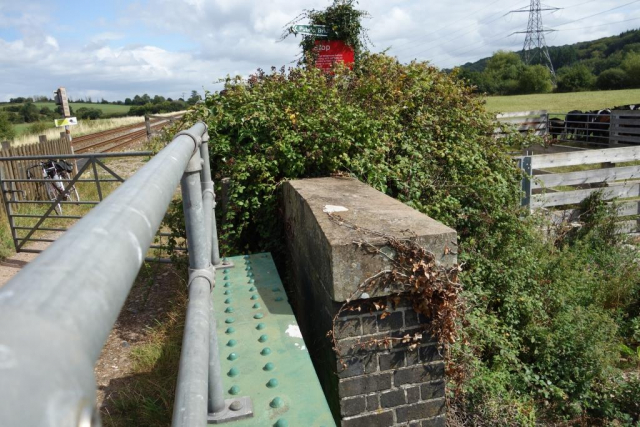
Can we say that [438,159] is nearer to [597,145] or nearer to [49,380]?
[49,380]

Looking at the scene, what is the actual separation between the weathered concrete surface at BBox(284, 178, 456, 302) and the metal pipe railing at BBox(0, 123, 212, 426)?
1975 mm

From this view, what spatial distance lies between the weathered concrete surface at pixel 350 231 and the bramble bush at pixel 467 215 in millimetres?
868

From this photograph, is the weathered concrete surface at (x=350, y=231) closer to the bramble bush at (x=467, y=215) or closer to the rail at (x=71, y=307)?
the bramble bush at (x=467, y=215)

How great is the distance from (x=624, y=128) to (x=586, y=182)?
9.84 meters

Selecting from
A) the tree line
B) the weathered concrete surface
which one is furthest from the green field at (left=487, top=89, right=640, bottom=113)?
the weathered concrete surface

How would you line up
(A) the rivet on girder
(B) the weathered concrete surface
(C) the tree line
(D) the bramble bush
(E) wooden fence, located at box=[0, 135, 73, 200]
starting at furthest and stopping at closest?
1. (C) the tree line
2. (E) wooden fence, located at box=[0, 135, 73, 200]
3. (D) the bramble bush
4. (B) the weathered concrete surface
5. (A) the rivet on girder

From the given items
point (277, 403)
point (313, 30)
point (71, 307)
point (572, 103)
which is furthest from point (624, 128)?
point (572, 103)

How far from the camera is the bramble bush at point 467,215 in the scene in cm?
403

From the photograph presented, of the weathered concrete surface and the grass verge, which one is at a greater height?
the weathered concrete surface

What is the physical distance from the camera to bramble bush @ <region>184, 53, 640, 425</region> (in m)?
4.03

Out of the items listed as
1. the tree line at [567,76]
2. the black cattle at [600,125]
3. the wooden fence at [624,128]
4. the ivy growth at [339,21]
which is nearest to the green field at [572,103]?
the tree line at [567,76]

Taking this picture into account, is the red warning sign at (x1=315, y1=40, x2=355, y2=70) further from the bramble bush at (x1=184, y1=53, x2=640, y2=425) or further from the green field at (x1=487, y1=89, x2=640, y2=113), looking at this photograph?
the green field at (x1=487, y1=89, x2=640, y2=113)

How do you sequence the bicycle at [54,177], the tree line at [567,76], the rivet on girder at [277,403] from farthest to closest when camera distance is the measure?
→ the tree line at [567,76]
the bicycle at [54,177]
the rivet on girder at [277,403]

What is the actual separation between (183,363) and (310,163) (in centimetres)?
362
